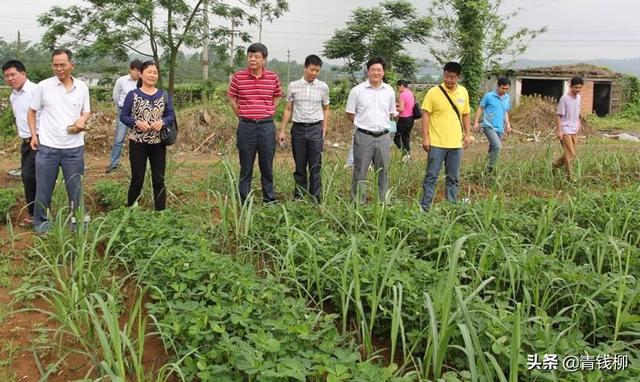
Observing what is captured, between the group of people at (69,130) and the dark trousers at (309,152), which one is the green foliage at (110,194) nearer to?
the group of people at (69,130)

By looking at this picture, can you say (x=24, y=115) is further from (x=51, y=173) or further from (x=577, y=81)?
(x=577, y=81)

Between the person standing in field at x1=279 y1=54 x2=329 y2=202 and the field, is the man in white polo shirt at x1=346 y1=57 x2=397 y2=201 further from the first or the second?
the field

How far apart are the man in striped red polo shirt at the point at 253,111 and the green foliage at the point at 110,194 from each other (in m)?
1.18

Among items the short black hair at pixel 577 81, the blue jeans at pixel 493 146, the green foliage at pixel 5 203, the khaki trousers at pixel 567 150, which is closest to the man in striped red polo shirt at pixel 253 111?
the green foliage at pixel 5 203

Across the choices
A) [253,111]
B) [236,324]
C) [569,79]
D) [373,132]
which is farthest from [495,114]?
[569,79]

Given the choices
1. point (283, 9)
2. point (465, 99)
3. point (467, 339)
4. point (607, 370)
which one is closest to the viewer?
point (467, 339)

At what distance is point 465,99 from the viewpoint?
5.36m

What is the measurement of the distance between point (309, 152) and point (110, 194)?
194 centimetres

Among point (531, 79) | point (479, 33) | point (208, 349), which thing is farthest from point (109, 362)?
point (531, 79)

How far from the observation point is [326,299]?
302cm

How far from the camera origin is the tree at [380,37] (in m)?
32.0

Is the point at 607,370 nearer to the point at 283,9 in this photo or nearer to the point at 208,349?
the point at 208,349

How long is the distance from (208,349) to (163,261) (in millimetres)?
866

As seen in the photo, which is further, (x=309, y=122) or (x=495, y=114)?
(x=495, y=114)
